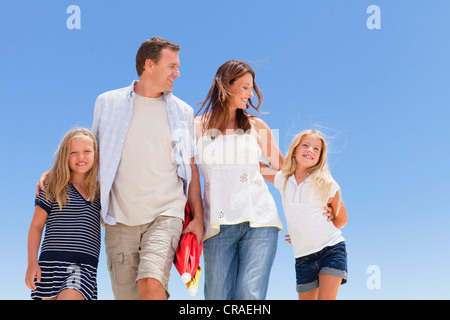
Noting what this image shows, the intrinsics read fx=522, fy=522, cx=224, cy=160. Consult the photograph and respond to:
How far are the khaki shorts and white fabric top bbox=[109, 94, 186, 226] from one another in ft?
0.27

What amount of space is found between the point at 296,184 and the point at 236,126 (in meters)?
0.91

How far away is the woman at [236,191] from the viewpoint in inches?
199

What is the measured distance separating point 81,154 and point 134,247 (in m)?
1.11

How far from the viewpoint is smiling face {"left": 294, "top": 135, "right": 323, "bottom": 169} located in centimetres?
576

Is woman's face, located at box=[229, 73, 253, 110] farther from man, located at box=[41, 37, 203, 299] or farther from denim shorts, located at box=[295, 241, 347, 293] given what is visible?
denim shorts, located at box=[295, 241, 347, 293]

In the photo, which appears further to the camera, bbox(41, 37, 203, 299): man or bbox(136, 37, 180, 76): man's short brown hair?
bbox(136, 37, 180, 76): man's short brown hair

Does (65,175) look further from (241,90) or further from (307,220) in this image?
(307,220)

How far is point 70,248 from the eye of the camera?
505 cm

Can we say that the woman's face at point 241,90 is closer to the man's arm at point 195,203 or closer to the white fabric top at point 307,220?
the man's arm at point 195,203

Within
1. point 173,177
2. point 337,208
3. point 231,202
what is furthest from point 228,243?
point 337,208

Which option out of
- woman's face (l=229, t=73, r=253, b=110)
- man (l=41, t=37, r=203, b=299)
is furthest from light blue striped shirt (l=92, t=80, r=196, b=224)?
woman's face (l=229, t=73, r=253, b=110)

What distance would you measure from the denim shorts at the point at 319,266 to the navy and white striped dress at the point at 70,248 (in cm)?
209

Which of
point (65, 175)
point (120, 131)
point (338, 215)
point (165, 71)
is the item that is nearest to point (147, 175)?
point (120, 131)

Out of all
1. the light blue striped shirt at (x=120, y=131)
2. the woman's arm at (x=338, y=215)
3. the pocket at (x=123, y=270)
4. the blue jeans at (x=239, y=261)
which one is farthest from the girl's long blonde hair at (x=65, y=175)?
the woman's arm at (x=338, y=215)
